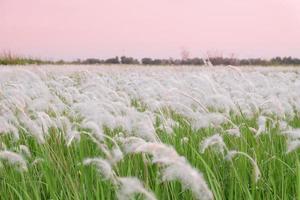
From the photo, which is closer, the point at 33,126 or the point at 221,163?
the point at 33,126

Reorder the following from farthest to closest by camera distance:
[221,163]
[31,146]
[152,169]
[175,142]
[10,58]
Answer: [10,58] → [31,146] → [175,142] → [221,163] → [152,169]

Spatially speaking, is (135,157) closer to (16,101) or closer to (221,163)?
(221,163)

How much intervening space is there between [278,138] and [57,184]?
208 cm

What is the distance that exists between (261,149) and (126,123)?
1.22m

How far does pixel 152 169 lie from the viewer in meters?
3.26

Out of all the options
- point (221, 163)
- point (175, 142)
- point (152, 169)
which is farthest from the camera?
point (175, 142)

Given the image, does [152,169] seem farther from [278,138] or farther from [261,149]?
[278,138]

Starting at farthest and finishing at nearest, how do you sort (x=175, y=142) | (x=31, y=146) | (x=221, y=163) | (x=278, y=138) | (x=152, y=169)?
1. (x=31, y=146)
2. (x=278, y=138)
3. (x=175, y=142)
4. (x=221, y=163)
5. (x=152, y=169)

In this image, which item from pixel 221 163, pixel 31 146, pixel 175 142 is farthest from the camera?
pixel 31 146

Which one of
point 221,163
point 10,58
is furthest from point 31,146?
point 10,58

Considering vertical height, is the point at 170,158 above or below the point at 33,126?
above

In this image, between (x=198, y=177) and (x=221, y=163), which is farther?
(x=221, y=163)

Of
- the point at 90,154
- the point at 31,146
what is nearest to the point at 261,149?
the point at 90,154

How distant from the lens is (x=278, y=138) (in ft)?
14.4
